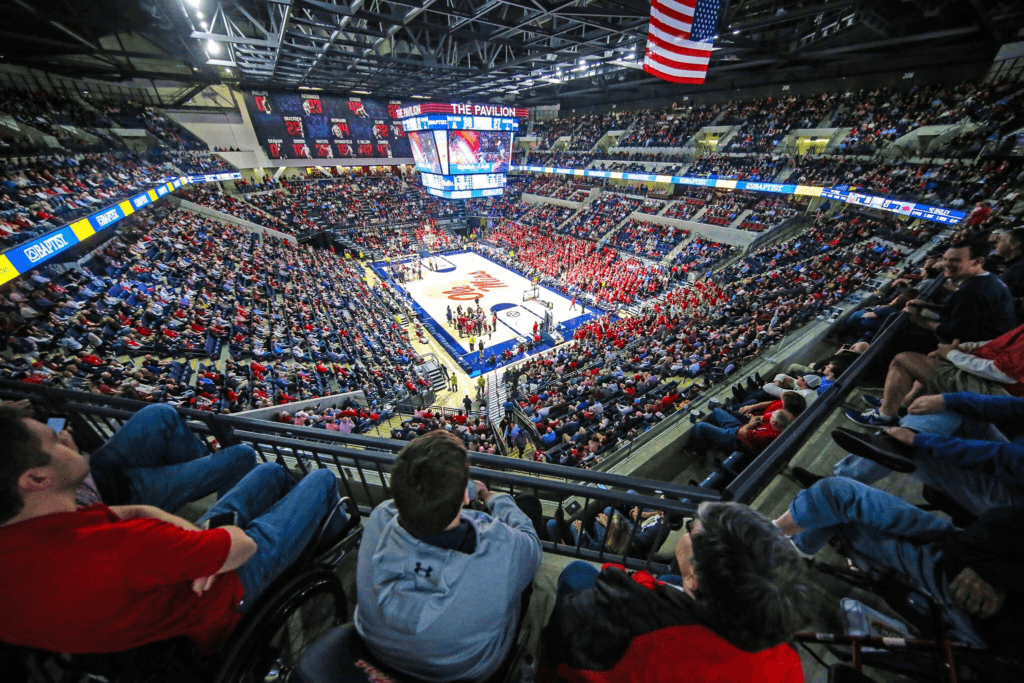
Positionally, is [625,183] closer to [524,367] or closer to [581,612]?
[524,367]

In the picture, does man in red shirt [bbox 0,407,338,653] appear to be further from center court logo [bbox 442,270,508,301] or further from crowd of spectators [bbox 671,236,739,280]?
crowd of spectators [bbox 671,236,739,280]

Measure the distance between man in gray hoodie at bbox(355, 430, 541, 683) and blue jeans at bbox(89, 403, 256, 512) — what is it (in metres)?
1.73

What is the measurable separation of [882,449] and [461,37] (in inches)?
919

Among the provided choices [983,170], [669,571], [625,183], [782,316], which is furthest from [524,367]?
[625,183]

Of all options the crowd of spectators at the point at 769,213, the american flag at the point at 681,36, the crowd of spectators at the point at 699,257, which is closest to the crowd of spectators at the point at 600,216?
the crowd of spectators at the point at 699,257

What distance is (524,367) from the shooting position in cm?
1571

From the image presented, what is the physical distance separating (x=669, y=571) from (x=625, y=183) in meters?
38.6

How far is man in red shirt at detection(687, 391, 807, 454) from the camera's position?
345 cm

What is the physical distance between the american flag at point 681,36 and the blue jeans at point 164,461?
12.5 metres

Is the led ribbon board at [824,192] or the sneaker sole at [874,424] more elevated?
the sneaker sole at [874,424]

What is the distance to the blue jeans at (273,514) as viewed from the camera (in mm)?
1925

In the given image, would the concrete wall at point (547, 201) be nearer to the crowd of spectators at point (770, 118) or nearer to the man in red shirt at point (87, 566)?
the crowd of spectators at point (770, 118)

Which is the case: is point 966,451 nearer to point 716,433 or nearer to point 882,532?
point 882,532

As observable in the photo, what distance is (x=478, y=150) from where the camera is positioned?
24.7 meters
